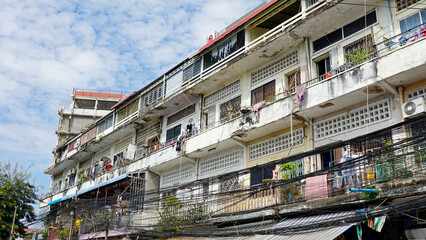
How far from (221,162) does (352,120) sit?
6.60 metres

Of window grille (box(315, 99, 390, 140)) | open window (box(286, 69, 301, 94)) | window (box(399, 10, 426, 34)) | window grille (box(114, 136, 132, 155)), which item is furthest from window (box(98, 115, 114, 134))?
window (box(399, 10, 426, 34))

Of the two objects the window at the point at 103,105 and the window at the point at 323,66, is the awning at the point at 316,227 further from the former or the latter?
the window at the point at 103,105

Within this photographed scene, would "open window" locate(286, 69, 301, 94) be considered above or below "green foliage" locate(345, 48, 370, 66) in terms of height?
above

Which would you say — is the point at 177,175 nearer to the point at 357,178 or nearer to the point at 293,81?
the point at 293,81

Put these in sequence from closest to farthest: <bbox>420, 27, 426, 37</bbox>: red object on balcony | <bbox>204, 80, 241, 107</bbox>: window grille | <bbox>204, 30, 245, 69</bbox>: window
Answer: <bbox>420, 27, 426, 37</bbox>: red object on balcony → <bbox>204, 30, 245, 69</bbox>: window → <bbox>204, 80, 241, 107</bbox>: window grille

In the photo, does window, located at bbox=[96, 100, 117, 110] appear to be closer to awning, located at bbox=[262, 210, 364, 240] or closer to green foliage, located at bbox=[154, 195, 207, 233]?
green foliage, located at bbox=[154, 195, 207, 233]

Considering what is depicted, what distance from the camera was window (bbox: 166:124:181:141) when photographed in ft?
71.2

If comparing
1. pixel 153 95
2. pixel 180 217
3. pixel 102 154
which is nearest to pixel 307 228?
pixel 180 217

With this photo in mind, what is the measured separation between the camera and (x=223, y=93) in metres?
19.2

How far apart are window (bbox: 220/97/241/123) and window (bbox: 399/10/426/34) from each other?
7242 millimetres

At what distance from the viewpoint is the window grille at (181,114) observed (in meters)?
21.2

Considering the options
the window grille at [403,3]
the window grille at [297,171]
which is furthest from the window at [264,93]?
the window grille at [403,3]

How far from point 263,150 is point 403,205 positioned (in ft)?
25.9

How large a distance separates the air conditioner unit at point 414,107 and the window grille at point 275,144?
4004mm
